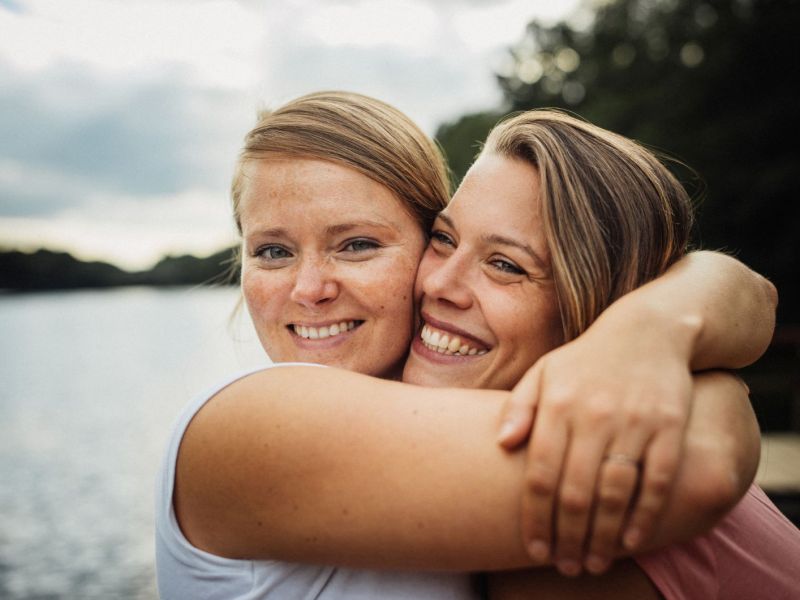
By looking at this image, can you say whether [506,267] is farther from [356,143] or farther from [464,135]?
[464,135]

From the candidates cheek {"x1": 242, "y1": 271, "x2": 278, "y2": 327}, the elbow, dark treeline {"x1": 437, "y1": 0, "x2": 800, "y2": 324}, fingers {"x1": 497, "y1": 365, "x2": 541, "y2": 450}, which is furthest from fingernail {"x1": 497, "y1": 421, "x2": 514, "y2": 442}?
dark treeline {"x1": 437, "y1": 0, "x2": 800, "y2": 324}

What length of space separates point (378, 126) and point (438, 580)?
1.64m

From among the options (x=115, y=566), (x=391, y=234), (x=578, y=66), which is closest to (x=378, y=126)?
(x=391, y=234)

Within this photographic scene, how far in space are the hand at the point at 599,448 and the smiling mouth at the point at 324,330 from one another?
113 cm

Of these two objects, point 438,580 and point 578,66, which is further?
point 578,66

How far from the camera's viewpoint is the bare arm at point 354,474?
1603 millimetres

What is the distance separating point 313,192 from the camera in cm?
250

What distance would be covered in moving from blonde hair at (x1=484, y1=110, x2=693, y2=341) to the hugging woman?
0.01 metres

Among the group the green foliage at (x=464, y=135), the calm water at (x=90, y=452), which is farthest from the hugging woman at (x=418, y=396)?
the green foliage at (x=464, y=135)

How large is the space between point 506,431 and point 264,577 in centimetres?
79

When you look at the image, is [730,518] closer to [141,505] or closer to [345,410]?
[345,410]

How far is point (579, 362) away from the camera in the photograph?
1.55 metres

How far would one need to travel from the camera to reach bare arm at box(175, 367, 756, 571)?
160 cm

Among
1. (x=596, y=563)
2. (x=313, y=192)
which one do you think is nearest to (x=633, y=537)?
(x=596, y=563)
